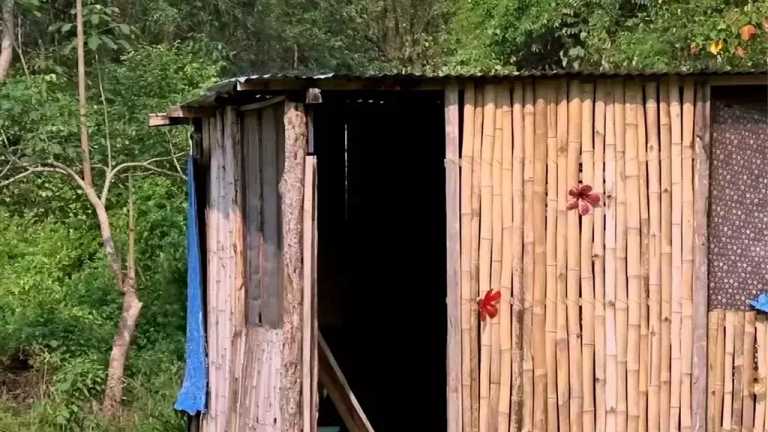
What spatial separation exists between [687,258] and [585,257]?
0.52 m

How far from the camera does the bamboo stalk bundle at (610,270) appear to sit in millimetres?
5387

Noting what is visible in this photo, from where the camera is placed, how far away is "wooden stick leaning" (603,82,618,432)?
5387 mm

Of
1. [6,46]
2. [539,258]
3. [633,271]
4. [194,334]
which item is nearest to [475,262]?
[539,258]

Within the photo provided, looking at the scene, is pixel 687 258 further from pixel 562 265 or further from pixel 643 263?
pixel 562 265

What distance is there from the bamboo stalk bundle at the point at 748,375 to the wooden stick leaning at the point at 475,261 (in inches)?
54.2

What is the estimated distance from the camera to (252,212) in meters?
6.31

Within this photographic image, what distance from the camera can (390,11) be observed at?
18922mm

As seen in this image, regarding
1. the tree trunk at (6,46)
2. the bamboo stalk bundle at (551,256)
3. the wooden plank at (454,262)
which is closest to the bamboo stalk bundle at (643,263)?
the bamboo stalk bundle at (551,256)

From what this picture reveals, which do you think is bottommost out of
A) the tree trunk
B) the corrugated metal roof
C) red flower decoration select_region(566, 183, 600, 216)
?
red flower decoration select_region(566, 183, 600, 216)

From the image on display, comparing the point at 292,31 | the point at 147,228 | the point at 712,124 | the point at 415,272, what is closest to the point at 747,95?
the point at 712,124

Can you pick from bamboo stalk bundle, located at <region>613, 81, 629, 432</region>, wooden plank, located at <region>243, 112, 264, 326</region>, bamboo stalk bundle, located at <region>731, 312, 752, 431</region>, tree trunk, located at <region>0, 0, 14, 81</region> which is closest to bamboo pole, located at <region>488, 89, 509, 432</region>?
bamboo stalk bundle, located at <region>613, 81, 629, 432</region>

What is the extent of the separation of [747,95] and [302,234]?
2.42m

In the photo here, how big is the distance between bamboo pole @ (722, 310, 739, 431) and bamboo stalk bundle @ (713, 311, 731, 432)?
1 cm

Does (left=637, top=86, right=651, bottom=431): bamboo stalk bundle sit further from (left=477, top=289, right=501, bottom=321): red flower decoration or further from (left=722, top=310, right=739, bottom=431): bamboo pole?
(left=477, top=289, right=501, bottom=321): red flower decoration
